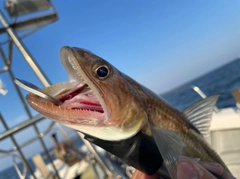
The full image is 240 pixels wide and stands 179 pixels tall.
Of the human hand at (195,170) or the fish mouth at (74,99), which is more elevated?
the fish mouth at (74,99)

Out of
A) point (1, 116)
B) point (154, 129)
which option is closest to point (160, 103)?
point (154, 129)

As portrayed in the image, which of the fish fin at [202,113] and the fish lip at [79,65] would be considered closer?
the fish lip at [79,65]

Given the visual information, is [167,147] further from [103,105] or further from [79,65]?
[79,65]

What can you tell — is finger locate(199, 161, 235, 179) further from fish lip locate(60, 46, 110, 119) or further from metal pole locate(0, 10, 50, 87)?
metal pole locate(0, 10, 50, 87)

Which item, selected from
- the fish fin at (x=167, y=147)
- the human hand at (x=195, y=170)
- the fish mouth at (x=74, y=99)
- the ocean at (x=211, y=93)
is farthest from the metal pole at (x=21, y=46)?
the human hand at (x=195, y=170)

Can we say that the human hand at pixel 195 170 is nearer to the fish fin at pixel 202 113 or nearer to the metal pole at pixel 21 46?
the fish fin at pixel 202 113

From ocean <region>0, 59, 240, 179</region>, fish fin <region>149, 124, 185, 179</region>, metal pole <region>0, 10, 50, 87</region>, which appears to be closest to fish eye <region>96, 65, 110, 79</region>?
fish fin <region>149, 124, 185, 179</region>

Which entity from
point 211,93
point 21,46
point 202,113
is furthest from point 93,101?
point 211,93

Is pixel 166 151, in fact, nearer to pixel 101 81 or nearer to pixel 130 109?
pixel 130 109
